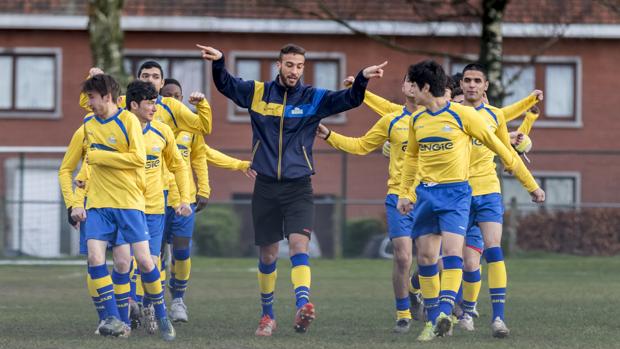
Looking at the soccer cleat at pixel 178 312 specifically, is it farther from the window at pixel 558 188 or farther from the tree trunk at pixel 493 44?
the window at pixel 558 188

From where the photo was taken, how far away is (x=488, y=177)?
443 inches

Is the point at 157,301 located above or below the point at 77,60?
below

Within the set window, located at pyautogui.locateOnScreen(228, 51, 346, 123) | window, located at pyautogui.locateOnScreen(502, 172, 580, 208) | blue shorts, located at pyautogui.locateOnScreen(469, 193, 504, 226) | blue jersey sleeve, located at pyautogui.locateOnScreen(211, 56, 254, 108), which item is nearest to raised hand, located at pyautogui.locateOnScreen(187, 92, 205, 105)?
blue jersey sleeve, located at pyautogui.locateOnScreen(211, 56, 254, 108)

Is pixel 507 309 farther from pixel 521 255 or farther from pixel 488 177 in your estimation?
pixel 521 255

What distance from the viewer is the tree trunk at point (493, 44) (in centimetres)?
2488

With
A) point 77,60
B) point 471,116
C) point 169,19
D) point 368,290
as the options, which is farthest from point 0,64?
point 471,116

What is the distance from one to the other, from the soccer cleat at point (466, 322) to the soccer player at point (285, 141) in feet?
4.59

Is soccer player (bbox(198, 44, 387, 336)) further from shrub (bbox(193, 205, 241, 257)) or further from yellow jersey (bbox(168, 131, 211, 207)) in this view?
shrub (bbox(193, 205, 241, 257))

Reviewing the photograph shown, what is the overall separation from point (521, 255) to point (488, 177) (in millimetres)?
14016

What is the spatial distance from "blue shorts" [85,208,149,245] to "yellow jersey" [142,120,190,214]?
90 centimetres

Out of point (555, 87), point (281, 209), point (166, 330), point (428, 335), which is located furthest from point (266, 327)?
point (555, 87)

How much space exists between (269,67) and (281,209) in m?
22.1

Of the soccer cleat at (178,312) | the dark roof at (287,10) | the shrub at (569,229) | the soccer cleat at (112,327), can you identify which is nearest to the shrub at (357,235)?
the shrub at (569,229)

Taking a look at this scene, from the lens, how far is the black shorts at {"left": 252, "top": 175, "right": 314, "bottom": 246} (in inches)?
435
